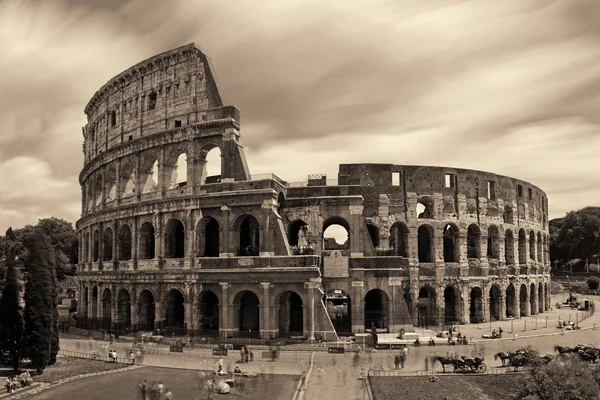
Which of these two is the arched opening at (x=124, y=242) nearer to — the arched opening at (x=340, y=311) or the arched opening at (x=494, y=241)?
the arched opening at (x=340, y=311)

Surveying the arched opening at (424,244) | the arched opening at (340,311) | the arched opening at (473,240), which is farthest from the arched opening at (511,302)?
the arched opening at (340,311)

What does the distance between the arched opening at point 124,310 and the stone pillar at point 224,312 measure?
1082 centimetres

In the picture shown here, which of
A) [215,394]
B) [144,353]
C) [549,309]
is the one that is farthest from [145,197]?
[549,309]

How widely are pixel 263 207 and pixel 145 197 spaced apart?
442 inches

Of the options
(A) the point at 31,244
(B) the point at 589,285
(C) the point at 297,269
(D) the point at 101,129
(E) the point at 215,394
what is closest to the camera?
(E) the point at 215,394

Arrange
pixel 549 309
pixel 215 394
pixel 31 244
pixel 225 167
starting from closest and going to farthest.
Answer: pixel 215 394
pixel 31 244
pixel 225 167
pixel 549 309

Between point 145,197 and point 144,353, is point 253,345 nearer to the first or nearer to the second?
point 144,353

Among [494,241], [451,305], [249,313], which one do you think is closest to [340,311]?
[451,305]

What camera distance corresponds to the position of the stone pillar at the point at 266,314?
3366 cm

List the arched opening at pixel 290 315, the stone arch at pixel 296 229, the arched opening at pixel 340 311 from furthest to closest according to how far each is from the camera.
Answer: the stone arch at pixel 296 229 → the arched opening at pixel 340 311 → the arched opening at pixel 290 315

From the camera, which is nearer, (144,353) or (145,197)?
(144,353)

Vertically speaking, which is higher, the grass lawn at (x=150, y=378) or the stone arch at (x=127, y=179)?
the stone arch at (x=127, y=179)

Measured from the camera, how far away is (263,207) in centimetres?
3509

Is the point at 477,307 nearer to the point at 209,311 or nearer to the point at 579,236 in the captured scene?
the point at 209,311
